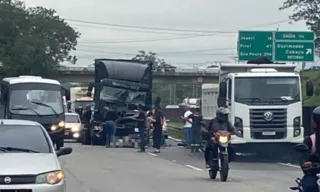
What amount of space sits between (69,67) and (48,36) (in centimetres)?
710

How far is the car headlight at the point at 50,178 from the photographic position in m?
12.0

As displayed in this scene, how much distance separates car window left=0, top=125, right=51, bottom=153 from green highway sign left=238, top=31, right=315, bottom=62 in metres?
25.3

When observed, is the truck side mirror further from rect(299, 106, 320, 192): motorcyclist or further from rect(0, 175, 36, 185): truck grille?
rect(299, 106, 320, 192): motorcyclist

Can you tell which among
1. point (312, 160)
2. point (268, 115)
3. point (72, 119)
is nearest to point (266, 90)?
point (268, 115)

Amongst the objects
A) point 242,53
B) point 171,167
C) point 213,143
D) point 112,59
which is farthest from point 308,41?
point 213,143

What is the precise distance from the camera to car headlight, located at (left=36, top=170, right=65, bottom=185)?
12.0 meters

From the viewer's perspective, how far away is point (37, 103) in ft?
105

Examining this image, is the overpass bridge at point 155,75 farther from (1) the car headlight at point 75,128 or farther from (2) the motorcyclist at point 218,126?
(2) the motorcyclist at point 218,126

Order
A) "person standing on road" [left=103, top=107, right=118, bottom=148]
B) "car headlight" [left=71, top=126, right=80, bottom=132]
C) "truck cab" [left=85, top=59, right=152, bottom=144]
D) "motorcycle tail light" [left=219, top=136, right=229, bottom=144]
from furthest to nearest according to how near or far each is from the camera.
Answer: "car headlight" [left=71, top=126, right=80, bottom=132] < "truck cab" [left=85, top=59, right=152, bottom=144] < "person standing on road" [left=103, top=107, right=118, bottom=148] < "motorcycle tail light" [left=219, top=136, right=229, bottom=144]

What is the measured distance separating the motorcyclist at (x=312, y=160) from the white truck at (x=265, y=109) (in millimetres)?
16277

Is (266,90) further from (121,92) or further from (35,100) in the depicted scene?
(121,92)

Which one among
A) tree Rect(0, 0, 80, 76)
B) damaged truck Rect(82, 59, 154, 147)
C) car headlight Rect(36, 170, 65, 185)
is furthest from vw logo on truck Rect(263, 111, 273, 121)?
tree Rect(0, 0, 80, 76)

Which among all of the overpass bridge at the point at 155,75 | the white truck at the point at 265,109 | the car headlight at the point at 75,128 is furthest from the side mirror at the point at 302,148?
the overpass bridge at the point at 155,75

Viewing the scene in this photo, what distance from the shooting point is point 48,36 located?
94.1m
